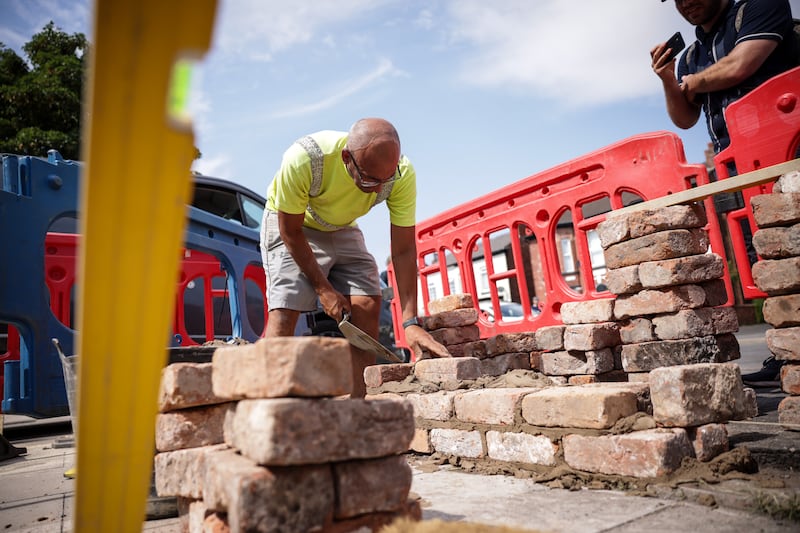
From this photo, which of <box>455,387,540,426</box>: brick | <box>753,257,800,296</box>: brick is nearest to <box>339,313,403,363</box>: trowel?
<box>455,387,540,426</box>: brick

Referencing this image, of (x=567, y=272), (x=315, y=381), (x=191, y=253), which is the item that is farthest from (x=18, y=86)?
(x=567, y=272)

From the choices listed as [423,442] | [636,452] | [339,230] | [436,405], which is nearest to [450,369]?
[436,405]

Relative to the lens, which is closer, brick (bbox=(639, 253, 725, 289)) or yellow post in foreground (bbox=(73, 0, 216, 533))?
yellow post in foreground (bbox=(73, 0, 216, 533))

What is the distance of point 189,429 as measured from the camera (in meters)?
2.30

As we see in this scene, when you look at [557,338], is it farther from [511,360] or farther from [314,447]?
[314,447]

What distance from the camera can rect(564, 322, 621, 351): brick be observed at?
394 cm

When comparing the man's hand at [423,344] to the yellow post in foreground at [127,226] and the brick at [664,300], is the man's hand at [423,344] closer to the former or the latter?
the brick at [664,300]

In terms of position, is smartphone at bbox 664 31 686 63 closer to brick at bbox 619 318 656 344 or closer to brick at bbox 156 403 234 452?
brick at bbox 619 318 656 344

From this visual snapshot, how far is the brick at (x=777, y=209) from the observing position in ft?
8.64

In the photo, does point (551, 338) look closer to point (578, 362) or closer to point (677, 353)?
point (578, 362)

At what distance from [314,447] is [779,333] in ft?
8.04

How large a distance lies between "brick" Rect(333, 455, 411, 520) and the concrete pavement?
1.17 feet

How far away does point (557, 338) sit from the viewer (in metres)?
4.16

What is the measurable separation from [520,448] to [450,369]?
2.98 ft
